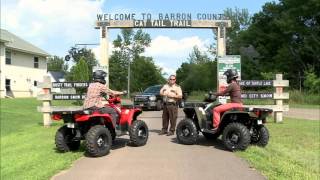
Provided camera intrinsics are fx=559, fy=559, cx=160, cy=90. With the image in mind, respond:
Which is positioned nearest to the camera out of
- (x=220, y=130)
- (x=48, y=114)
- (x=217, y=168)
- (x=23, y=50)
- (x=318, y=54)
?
(x=217, y=168)

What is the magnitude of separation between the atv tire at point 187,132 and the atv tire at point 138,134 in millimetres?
878

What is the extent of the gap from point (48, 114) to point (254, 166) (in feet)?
37.6

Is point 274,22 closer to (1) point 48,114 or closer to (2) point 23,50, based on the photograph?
(2) point 23,50

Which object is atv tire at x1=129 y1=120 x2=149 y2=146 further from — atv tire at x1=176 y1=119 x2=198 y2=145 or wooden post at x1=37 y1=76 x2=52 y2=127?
wooden post at x1=37 y1=76 x2=52 y2=127

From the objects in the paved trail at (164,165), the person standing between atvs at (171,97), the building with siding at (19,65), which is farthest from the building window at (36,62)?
the paved trail at (164,165)

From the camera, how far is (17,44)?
176ft

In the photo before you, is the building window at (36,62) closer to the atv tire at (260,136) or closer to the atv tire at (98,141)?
the atv tire at (260,136)

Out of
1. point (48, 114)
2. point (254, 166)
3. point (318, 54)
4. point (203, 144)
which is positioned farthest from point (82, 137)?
point (318, 54)

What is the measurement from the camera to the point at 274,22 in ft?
206

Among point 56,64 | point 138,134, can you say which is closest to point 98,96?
point 138,134

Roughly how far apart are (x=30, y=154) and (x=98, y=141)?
2557mm

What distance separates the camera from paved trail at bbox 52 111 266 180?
32.2ft

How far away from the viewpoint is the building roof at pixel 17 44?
162 feet

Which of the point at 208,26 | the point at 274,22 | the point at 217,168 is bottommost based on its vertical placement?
the point at 217,168
